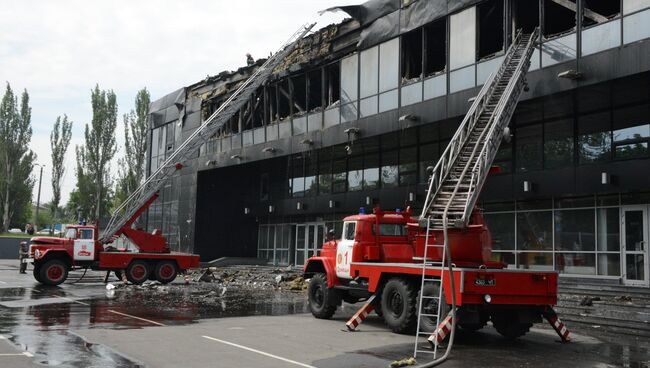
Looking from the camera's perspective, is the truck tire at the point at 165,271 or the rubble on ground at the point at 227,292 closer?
the rubble on ground at the point at 227,292

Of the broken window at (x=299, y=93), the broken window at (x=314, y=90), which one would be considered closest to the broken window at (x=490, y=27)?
the broken window at (x=314, y=90)

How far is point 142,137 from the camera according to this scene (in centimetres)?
6050

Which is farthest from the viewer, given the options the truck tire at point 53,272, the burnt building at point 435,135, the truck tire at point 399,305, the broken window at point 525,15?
the truck tire at point 53,272

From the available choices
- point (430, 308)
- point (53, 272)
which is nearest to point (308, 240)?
point (53, 272)

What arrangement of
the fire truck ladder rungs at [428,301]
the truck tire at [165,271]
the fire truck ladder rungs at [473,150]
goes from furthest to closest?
the truck tire at [165,271] → the fire truck ladder rungs at [473,150] → the fire truck ladder rungs at [428,301]

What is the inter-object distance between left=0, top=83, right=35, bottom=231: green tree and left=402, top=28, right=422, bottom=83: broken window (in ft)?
153

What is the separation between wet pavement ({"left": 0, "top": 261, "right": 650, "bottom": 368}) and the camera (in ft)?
29.7

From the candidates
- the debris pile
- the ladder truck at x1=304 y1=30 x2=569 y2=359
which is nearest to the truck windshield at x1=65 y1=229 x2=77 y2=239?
the debris pile

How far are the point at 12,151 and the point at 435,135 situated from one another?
47.7 meters

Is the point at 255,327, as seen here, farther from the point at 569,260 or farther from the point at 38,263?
the point at 38,263

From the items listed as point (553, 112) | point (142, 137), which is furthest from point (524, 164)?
point (142, 137)

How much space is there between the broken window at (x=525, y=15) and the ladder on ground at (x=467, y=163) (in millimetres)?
3220

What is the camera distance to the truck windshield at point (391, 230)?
1403cm

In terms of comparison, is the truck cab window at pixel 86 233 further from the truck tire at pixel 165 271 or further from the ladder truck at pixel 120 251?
the truck tire at pixel 165 271
